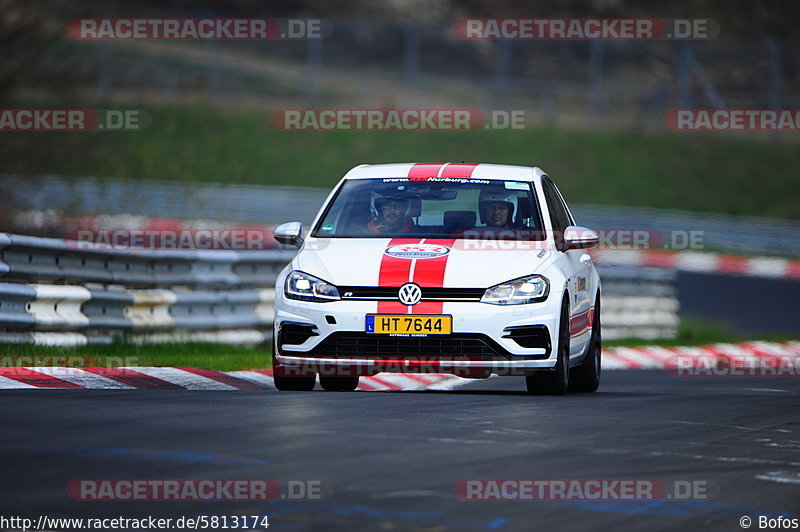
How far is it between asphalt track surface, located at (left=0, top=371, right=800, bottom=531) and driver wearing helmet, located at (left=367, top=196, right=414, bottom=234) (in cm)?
134

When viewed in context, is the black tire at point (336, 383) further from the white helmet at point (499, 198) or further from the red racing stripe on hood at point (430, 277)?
the white helmet at point (499, 198)

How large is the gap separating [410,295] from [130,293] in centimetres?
469

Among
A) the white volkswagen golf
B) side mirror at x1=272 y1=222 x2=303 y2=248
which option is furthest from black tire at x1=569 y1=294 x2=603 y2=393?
side mirror at x1=272 y1=222 x2=303 y2=248

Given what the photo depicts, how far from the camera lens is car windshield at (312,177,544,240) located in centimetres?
1143

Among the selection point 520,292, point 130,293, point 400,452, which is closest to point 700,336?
point 130,293

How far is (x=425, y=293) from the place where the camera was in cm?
1057

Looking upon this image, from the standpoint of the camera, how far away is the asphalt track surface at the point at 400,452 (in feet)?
19.7

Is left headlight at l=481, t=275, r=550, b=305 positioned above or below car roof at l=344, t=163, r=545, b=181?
below

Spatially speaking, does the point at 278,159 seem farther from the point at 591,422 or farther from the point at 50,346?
the point at 591,422

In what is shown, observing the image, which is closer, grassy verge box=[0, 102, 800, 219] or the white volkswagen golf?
the white volkswagen golf

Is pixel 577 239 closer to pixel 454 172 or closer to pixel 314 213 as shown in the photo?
pixel 454 172

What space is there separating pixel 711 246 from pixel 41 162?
17781 mm

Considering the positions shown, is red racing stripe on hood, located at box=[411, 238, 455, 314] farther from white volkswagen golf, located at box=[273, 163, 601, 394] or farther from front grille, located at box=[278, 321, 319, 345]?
front grille, located at box=[278, 321, 319, 345]

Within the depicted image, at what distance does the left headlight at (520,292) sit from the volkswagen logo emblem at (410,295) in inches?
17.2
